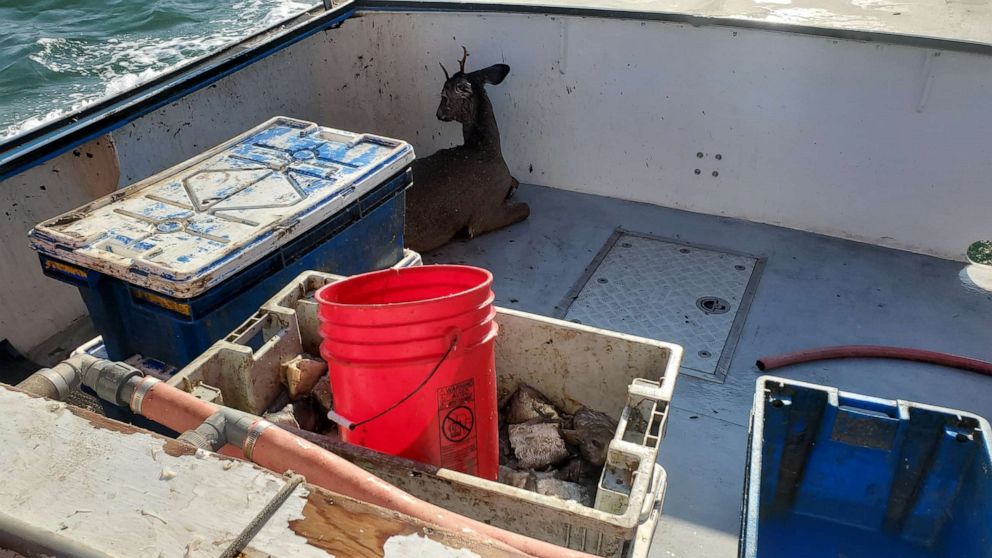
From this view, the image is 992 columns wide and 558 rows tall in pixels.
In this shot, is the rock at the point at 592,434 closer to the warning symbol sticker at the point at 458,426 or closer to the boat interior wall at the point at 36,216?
the warning symbol sticker at the point at 458,426

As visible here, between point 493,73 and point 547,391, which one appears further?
point 493,73

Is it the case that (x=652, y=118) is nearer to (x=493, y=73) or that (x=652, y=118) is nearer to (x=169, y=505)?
(x=493, y=73)

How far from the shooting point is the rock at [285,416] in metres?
2.00

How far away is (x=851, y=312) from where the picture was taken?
3725mm

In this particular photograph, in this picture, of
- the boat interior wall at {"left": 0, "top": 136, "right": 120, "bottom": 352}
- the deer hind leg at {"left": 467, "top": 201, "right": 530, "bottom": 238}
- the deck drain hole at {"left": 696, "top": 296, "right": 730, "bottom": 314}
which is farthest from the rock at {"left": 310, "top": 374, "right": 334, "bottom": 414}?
the deer hind leg at {"left": 467, "top": 201, "right": 530, "bottom": 238}

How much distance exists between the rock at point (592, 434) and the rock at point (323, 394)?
664mm

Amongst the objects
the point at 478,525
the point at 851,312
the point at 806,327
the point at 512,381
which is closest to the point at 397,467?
the point at 478,525

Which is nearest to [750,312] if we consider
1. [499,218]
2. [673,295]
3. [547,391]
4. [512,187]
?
[673,295]

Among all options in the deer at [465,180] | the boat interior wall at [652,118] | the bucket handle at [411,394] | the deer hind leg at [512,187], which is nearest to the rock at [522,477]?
the bucket handle at [411,394]

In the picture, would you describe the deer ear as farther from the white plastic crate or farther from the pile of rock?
the pile of rock

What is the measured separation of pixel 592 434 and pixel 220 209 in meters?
1.42

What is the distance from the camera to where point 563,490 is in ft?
6.42

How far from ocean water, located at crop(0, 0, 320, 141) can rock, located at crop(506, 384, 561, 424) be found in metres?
8.95

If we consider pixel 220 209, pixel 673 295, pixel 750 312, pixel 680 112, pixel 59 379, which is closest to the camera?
pixel 59 379
